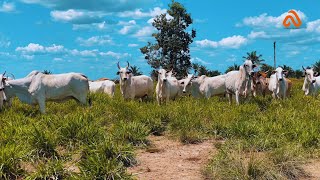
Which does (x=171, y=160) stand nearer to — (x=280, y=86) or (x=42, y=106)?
(x=42, y=106)

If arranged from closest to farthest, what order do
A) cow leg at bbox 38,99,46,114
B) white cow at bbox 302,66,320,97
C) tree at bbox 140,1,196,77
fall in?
cow leg at bbox 38,99,46,114 < white cow at bbox 302,66,320,97 < tree at bbox 140,1,196,77

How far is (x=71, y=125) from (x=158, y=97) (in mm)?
8489

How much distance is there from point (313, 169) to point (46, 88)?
29.2 ft

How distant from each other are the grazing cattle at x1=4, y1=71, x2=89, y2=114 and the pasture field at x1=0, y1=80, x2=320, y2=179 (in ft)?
3.98

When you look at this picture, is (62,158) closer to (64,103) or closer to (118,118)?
(118,118)

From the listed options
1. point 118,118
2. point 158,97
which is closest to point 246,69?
point 158,97

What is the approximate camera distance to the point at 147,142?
8.44 meters

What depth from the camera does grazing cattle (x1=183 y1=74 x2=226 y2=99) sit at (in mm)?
17188

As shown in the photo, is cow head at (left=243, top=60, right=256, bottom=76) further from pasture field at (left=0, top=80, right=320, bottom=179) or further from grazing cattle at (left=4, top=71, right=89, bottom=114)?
grazing cattle at (left=4, top=71, right=89, bottom=114)

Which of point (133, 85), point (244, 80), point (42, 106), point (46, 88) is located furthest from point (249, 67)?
point (42, 106)

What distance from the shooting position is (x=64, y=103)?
561 inches

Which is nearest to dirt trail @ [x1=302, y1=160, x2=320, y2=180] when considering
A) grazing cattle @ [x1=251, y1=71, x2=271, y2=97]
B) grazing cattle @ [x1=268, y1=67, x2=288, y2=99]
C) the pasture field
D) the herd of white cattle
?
the pasture field

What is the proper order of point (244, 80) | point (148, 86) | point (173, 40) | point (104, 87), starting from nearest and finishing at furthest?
point (244, 80) < point (148, 86) < point (104, 87) < point (173, 40)

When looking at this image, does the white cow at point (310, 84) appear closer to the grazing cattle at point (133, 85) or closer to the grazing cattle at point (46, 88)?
the grazing cattle at point (133, 85)
